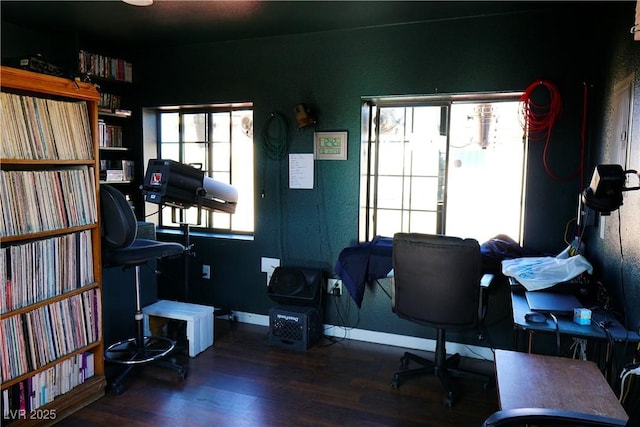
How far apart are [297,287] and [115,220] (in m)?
1.51

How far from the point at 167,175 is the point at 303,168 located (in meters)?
1.18

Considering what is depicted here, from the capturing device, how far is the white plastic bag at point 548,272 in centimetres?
234

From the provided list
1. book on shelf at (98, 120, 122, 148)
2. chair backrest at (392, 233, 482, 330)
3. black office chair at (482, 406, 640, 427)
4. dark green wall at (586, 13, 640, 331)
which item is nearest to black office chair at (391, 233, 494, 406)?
chair backrest at (392, 233, 482, 330)

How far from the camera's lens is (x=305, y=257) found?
3885 mm

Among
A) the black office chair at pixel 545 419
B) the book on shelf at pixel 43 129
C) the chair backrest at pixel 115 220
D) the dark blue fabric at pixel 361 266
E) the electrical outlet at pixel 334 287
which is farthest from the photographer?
the electrical outlet at pixel 334 287

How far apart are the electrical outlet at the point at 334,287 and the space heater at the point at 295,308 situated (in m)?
0.11

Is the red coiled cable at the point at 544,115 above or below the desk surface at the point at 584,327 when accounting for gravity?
above

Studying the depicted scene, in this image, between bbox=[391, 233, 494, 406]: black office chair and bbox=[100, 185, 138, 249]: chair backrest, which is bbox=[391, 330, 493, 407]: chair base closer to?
bbox=[391, 233, 494, 406]: black office chair

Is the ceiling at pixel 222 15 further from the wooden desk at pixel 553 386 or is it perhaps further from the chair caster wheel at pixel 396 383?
the chair caster wheel at pixel 396 383

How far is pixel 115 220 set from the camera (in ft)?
8.73

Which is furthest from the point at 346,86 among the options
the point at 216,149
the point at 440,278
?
the point at 440,278

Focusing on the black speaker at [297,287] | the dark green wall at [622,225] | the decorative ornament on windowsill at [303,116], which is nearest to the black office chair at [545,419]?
the dark green wall at [622,225]

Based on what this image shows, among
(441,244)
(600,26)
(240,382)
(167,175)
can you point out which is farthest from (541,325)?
(167,175)

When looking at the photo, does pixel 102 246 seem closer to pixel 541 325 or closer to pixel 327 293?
pixel 327 293
